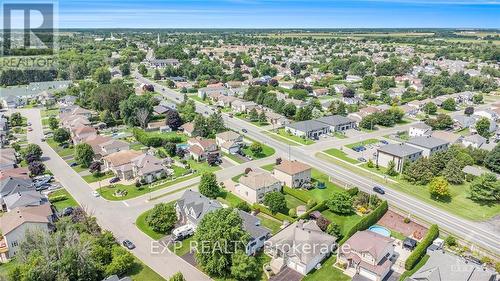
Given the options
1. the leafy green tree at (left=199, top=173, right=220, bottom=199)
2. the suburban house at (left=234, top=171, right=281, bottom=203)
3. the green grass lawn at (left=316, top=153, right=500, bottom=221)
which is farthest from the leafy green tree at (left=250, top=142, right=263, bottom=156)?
the leafy green tree at (left=199, top=173, right=220, bottom=199)

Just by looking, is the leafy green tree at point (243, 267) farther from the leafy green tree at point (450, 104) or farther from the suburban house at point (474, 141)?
the leafy green tree at point (450, 104)

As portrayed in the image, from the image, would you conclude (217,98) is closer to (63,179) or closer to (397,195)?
(63,179)

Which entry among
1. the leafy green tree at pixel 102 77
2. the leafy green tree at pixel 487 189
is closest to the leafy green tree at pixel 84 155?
the leafy green tree at pixel 487 189

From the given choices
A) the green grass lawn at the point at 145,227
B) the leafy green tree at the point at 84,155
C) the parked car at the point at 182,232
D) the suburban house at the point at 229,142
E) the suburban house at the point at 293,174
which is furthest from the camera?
the suburban house at the point at 229,142

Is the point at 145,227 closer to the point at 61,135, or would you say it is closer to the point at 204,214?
the point at 204,214

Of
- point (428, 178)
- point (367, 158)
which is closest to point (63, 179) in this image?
point (367, 158)

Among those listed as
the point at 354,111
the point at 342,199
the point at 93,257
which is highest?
the point at 354,111

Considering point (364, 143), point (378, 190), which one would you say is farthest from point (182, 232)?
point (364, 143)
